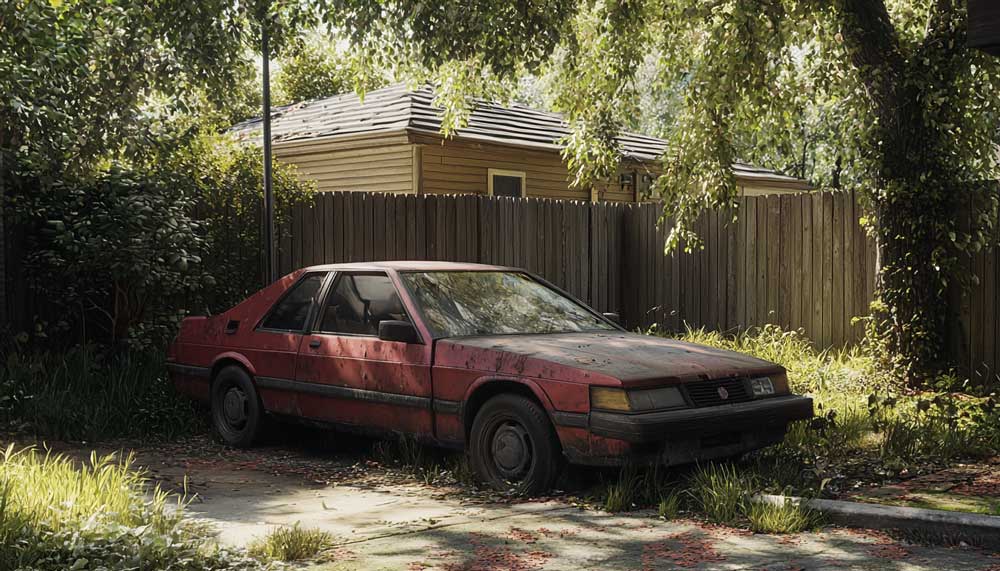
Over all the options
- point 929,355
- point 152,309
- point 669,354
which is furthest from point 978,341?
point 152,309

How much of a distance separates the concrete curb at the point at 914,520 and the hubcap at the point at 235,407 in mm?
4407

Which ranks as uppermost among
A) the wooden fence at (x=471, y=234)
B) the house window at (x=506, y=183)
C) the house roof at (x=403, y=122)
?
the house roof at (x=403, y=122)

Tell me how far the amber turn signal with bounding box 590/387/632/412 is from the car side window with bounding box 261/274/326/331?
9.47ft

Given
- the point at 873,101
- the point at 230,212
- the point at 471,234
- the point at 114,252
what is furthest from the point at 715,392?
the point at 471,234

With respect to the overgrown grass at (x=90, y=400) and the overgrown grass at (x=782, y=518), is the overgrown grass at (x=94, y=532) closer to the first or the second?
the overgrown grass at (x=782, y=518)

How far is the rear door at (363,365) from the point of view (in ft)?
24.9

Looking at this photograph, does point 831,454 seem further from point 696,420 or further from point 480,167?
point 480,167

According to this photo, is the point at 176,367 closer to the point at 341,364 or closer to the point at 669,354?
the point at 341,364

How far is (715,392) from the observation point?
273 inches

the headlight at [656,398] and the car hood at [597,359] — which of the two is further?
the car hood at [597,359]

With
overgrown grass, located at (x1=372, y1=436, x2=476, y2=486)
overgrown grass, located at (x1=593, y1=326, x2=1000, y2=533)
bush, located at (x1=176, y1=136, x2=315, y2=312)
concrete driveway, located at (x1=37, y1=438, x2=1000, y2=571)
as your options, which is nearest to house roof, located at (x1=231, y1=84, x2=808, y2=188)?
bush, located at (x1=176, y1=136, x2=315, y2=312)

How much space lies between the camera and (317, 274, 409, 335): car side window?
26.4 feet

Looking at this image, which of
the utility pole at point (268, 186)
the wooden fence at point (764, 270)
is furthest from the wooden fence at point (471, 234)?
the utility pole at point (268, 186)

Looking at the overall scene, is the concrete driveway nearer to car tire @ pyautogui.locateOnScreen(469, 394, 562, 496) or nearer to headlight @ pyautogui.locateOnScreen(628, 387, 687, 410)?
car tire @ pyautogui.locateOnScreen(469, 394, 562, 496)
